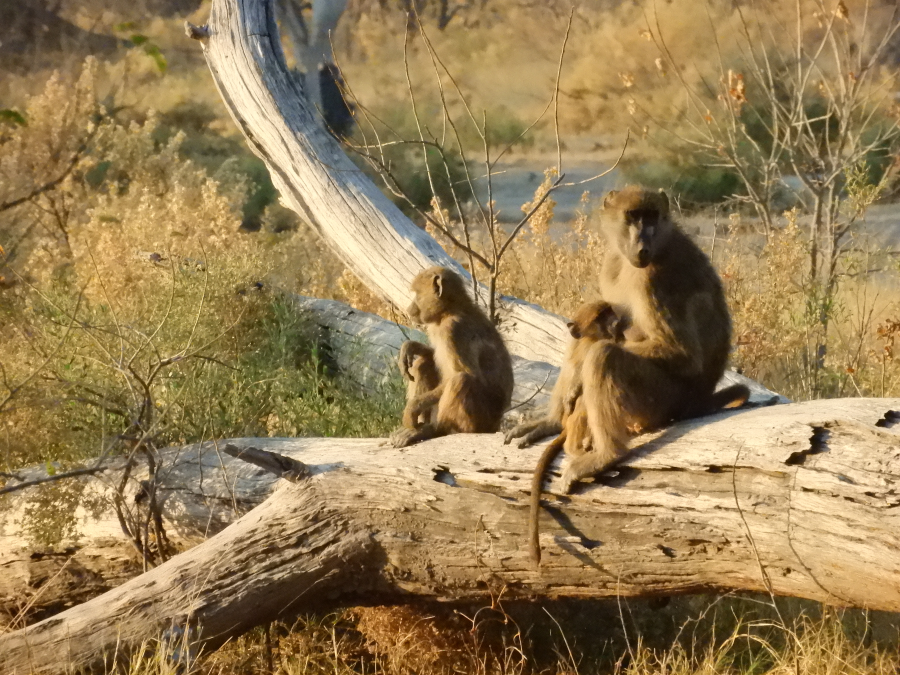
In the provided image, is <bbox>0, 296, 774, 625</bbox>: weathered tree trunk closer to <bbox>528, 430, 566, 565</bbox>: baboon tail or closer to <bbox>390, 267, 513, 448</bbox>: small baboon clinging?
<bbox>390, 267, 513, 448</bbox>: small baboon clinging

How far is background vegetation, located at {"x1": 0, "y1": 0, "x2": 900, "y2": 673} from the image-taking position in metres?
4.73

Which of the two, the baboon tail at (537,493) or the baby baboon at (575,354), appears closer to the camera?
the baboon tail at (537,493)

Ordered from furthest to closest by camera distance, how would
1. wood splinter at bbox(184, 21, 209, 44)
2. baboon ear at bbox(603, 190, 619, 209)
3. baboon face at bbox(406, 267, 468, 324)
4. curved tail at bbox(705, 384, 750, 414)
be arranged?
wood splinter at bbox(184, 21, 209, 44) < baboon face at bbox(406, 267, 468, 324) < baboon ear at bbox(603, 190, 619, 209) < curved tail at bbox(705, 384, 750, 414)

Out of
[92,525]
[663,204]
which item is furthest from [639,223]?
[92,525]

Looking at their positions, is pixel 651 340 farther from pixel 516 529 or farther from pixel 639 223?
pixel 516 529

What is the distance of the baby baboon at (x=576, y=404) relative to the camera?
12.0ft

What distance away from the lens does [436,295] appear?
195 inches

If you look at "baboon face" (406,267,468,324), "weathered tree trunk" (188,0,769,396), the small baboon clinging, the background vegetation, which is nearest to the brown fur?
the small baboon clinging

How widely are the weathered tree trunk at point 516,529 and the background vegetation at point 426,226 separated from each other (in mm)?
357

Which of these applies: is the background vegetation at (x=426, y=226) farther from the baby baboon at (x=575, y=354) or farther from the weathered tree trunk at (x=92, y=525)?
the baby baboon at (x=575, y=354)

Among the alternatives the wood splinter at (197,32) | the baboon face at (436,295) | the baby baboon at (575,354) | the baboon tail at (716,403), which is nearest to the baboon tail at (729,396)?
the baboon tail at (716,403)

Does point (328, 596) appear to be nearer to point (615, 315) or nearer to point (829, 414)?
point (615, 315)

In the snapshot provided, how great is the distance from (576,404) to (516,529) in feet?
1.93

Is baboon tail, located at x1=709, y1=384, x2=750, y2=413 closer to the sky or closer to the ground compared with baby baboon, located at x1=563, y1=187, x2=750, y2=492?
closer to the ground
